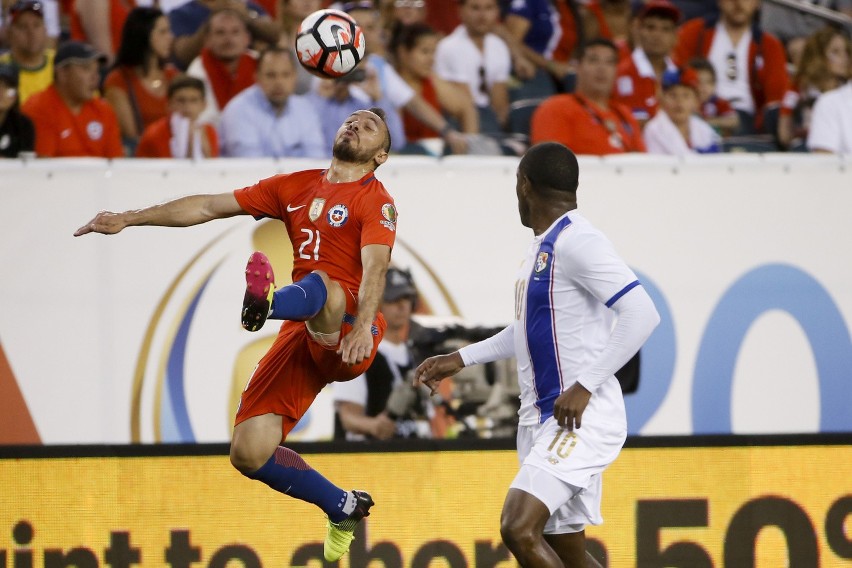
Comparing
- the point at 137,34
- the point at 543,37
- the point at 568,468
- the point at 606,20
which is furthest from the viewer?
the point at 606,20

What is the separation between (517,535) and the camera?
5.10 metres

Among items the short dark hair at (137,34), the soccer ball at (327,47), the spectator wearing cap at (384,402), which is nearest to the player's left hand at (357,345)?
the soccer ball at (327,47)

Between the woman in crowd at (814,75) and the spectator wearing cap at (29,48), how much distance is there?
5628mm

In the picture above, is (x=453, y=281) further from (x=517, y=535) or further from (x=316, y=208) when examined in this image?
(x=517, y=535)

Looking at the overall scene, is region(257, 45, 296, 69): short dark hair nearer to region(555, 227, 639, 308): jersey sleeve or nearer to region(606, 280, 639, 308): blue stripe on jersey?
region(555, 227, 639, 308): jersey sleeve

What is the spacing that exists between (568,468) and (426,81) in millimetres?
5279

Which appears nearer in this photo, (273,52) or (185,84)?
(185,84)

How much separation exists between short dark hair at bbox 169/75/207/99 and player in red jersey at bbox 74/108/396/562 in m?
2.81

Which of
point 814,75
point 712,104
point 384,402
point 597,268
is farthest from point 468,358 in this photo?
point 712,104

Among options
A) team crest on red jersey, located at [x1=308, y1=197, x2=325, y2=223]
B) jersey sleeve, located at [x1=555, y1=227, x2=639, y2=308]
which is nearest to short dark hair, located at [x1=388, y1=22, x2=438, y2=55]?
team crest on red jersey, located at [x1=308, y1=197, x2=325, y2=223]

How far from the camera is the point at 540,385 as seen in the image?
542 cm

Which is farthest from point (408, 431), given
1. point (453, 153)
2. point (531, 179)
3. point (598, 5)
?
point (598, 5)

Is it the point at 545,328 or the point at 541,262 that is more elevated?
the point at 541,262

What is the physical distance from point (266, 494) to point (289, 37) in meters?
4.51
